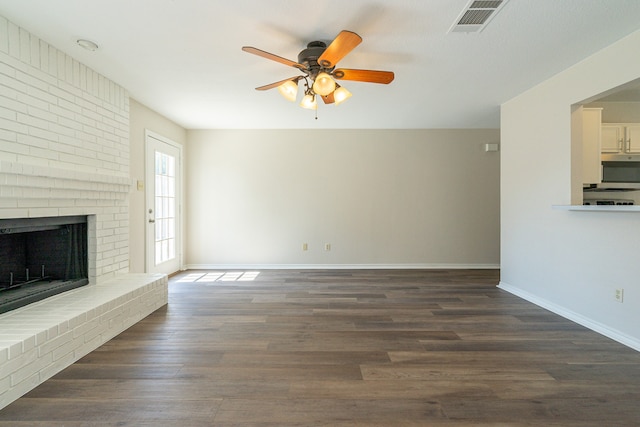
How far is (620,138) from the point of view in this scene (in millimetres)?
3801

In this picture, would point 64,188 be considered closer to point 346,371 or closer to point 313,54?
point 313,54

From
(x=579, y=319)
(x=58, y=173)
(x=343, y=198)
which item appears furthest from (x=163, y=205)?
(x=579, y=319)

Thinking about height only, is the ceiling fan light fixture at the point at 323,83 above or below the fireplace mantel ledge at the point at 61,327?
above

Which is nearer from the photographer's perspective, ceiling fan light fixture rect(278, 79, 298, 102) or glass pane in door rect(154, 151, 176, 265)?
ceiling fan light fixture rect(278, 79, 298, 102)

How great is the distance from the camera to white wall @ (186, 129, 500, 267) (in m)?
5.21

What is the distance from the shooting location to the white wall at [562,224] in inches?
95.8

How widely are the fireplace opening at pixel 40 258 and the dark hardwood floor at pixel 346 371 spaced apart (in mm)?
738

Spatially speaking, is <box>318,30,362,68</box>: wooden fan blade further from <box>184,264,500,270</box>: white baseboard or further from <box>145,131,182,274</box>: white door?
<box>184,264,500,270</box>: white baseboard

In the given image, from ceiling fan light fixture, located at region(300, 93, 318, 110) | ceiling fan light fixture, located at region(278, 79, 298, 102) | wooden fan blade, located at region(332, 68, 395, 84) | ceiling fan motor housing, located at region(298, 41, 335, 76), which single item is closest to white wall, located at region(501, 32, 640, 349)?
wooden fan blade, located at region(332, 68, 395, 84)

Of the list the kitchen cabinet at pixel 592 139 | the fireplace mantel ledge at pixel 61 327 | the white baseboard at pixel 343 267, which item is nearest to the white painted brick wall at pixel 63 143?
the fireplace mantel ledge at pixel 61 327

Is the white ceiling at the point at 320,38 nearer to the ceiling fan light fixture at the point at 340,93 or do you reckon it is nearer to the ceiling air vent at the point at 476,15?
the ceiling air vent at the point at 476,15

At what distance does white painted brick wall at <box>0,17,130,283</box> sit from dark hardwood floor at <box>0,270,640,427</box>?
1.17m

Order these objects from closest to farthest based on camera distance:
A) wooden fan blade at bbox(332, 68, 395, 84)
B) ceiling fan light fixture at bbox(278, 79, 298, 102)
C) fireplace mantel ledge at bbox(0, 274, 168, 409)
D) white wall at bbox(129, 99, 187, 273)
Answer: fireplace mantel ledge at bbox(0, 274, 168, 409)
wooden fan blade at bbox(332, 68, 395, 84)
ceiling fan light fixture at bbox(278, 79, 298, 102)
white wall at bbox(129, 99, 187, 273)

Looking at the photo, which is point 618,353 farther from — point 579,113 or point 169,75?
point 169,75
